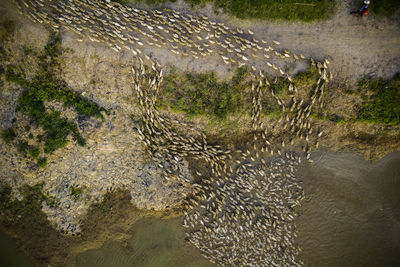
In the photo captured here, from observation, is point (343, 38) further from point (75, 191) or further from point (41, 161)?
point (41, 161)

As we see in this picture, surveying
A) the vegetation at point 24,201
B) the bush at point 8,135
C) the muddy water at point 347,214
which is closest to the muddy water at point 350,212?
the muddy water at point 347,214

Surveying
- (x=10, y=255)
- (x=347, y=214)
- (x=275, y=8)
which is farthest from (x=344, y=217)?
(x=10, y=255)

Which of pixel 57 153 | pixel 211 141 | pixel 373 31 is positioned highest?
pixel 373 31

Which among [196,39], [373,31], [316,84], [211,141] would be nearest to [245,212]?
[211,141]

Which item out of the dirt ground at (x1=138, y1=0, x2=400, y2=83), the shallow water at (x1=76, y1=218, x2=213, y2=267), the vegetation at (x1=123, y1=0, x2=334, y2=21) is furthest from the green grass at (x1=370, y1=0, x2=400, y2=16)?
the shallow water at (x1=76, y1=218, x2=213, y2=267)

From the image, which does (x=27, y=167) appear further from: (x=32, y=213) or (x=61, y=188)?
(x=32, y=213)

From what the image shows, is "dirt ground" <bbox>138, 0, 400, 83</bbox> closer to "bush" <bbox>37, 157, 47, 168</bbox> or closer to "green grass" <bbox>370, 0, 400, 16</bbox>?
"green grass" <bbox>370, 0, 400, 16</bbox>
